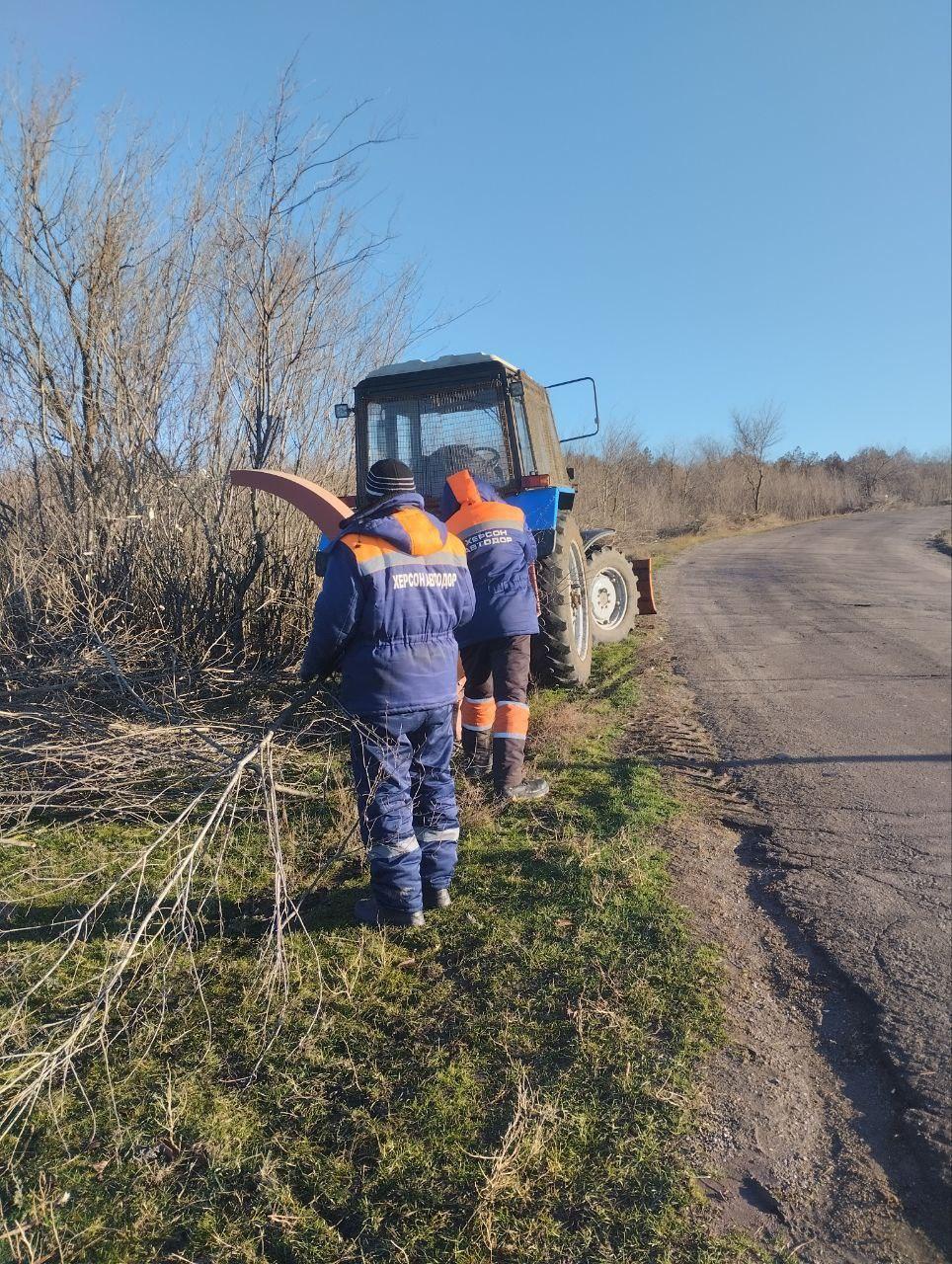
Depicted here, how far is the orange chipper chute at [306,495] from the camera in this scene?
406 cm

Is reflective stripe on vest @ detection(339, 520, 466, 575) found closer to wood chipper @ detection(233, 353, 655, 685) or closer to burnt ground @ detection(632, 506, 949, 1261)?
burnt ground @ detection(632, 506, 949, 1261)

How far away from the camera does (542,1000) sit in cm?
261

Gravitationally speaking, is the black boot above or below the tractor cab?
below

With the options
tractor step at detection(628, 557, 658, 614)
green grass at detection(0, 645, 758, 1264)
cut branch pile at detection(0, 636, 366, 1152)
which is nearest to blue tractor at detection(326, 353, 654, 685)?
cut branch pile at detection(0, 636, 366, 1152)

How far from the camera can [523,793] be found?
4.30 m

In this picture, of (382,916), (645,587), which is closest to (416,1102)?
(382,916)

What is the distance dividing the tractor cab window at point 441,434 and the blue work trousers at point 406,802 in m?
2.89

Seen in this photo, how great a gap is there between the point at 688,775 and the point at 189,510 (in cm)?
376

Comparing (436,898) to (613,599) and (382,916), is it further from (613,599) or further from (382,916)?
(613,599)

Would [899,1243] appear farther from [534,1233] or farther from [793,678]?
[793,678]

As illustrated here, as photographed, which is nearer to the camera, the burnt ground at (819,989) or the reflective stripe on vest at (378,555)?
the burnt ground at (819,989)

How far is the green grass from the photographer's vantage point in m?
1.85

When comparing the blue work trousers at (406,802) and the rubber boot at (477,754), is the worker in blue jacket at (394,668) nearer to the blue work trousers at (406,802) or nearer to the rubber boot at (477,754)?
the blue work trousers at (406,802)

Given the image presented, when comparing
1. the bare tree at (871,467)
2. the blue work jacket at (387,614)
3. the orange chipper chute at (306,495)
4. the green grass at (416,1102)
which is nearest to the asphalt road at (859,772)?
the green grass at (416,1102)
